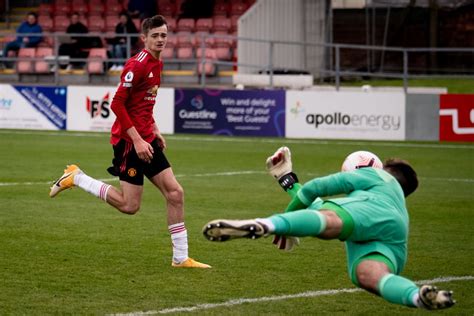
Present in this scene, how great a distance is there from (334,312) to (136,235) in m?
3.99

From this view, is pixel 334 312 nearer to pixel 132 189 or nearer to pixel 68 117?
pixel 132 189

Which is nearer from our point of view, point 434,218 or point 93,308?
point 93,308

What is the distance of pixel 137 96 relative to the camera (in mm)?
9344

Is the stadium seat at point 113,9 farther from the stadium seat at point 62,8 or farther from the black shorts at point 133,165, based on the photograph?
the black shorts at point 133,165

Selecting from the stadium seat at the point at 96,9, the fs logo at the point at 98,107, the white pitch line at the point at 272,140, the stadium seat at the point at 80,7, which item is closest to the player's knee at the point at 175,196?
the white pitch line at the point at 272,140

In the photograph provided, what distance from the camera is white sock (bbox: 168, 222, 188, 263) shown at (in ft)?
30.8

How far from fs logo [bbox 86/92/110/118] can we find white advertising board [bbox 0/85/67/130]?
0.70m

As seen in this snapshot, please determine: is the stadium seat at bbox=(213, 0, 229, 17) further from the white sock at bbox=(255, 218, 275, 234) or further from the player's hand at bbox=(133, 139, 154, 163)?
the white sock at bbox=(255, 218, 275, 234)

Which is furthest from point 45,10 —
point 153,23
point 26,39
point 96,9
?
point 153,23

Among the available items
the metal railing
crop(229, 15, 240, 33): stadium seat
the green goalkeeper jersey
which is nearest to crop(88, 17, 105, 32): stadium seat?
the metal railing

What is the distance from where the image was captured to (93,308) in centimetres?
750

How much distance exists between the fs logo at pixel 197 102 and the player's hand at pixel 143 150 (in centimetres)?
1624

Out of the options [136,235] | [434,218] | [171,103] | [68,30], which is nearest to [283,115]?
[171,103]

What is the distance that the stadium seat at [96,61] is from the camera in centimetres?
2829
